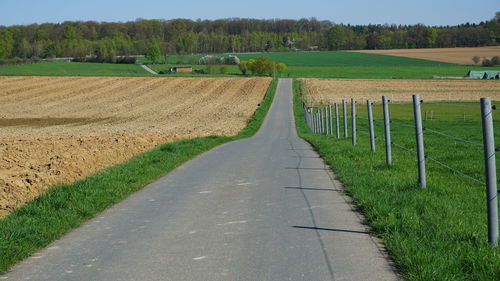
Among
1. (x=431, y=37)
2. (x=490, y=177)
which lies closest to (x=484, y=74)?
(x=431, y=37)

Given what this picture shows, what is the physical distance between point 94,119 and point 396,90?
4574 centimetres

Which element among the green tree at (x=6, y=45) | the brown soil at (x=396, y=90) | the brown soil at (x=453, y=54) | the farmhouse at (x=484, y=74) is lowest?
the brown soil at (x=396, y=90)

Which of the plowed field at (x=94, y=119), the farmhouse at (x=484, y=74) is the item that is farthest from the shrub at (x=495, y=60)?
the plowed field at (x=94, y=119)

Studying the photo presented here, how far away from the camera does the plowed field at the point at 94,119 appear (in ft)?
47.4

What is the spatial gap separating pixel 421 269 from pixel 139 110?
5749cm

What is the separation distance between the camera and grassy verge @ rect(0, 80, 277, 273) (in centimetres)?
714

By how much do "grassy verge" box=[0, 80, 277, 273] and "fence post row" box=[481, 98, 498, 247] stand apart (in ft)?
16.0

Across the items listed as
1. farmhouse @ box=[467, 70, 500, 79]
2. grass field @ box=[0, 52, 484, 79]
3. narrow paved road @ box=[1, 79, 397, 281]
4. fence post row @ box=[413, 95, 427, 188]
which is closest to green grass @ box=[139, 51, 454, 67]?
grass field @ box=[0, 52, 484, 79]

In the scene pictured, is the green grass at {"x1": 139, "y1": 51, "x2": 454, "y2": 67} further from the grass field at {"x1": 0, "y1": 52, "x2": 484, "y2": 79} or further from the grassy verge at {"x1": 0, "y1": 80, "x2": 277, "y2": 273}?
the grassy verge at {"x1": 0, "y1": 80, "x2": 277, "y2": 273}

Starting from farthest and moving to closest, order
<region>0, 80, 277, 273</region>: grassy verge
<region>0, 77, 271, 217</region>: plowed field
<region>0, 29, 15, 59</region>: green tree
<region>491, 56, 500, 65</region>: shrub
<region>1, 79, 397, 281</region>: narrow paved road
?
<region>0, 29, 15, 59</region>: green tree, <region>491, 56, 500, 65</region>: shrub, <region>0, 77, 271, 217</region>: plowed field, <region>0, 80, 277, 273</region>: grassy verge, <region>1, 79, 397, 281</region>: narrow paved road

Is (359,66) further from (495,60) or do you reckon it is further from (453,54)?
(495,60)

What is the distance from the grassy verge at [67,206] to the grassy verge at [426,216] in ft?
12.6

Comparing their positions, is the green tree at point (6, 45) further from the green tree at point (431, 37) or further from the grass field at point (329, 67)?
the green tree at point (431, 37)

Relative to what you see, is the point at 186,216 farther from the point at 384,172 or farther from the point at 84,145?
the point at 84,145
